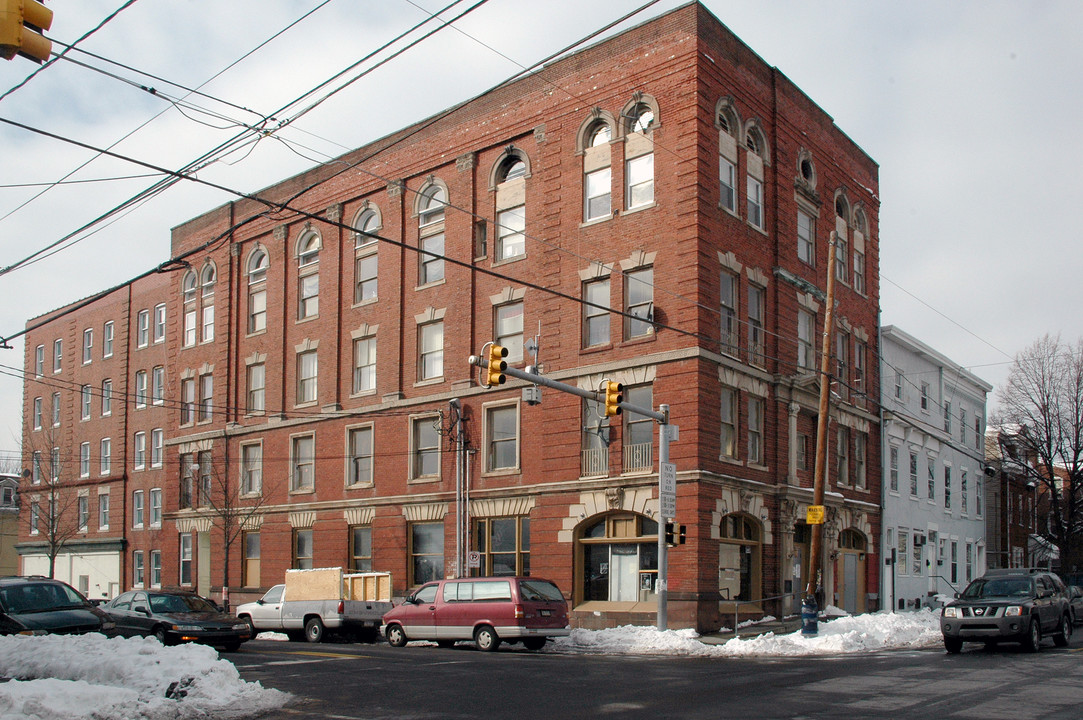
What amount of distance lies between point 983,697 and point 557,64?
2526 cm

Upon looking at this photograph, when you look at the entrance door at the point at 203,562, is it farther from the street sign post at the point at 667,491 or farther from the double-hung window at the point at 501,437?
the street sign post at the point at 667,491

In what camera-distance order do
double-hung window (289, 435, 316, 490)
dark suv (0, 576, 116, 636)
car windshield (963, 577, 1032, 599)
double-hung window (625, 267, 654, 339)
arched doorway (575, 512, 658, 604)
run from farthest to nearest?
double-hung window (289, 435, 316, 490) < double-hung window (625, 267, 654, 339) < arched doorway (575, 512, 658, 604) < car windshield (963, 577, 1032, 599) < dark suv (0, 576, 116, 636)

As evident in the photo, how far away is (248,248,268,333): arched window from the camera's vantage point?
44.6 m

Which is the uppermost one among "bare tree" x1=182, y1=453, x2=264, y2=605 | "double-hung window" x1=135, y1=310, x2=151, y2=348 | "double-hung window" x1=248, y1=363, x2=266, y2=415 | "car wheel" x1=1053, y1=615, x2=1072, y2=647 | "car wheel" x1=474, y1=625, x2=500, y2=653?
"double-hung window" x1=135, y1=310, x2=151, y2=348

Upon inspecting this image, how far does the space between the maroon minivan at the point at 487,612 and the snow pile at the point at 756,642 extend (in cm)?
135

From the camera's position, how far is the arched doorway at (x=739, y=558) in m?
31.1

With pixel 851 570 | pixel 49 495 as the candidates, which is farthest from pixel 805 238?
pixel 49 495

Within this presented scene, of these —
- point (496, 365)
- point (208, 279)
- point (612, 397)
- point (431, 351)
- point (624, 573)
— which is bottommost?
point (624, 573)

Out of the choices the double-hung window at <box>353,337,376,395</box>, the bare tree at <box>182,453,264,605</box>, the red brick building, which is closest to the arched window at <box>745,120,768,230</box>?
the red brick building

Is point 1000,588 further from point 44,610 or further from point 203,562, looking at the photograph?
point 203,562

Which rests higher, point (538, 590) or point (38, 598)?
point (38, 598)

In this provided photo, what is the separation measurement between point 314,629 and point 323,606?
811mm

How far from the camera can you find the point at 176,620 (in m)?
23.9

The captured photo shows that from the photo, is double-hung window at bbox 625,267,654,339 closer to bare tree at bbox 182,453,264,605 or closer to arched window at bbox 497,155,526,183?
arched window at bbox 497,155,526,183
